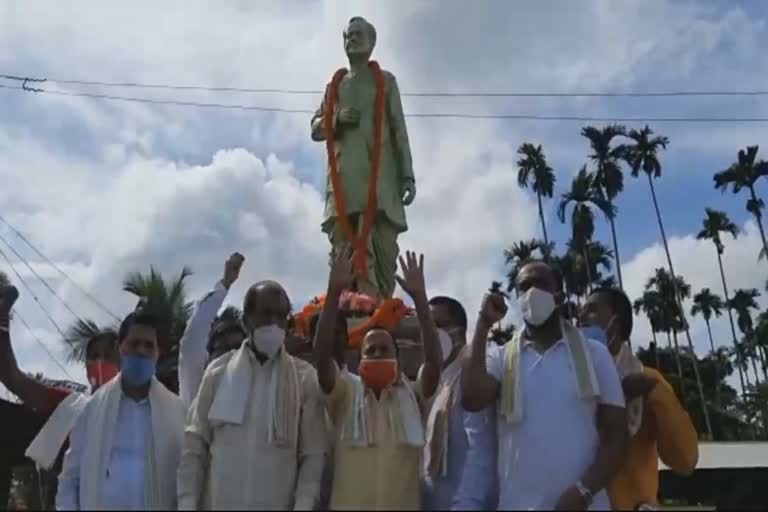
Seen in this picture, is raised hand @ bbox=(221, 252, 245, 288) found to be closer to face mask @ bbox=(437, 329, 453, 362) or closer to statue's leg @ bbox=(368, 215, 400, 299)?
face mask @ bbox=(437, 329, 453, 362)

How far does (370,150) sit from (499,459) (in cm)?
626

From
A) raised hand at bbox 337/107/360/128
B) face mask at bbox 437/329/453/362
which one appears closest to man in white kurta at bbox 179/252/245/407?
face mask at bbox 437/329/453/362

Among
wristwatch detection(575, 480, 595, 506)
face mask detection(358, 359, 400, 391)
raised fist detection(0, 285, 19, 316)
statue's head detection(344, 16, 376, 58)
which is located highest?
statue's head detection(344, 16, 376, 58)

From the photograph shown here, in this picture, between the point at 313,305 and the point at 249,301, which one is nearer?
the point at 249,301

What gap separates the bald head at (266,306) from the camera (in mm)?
4258

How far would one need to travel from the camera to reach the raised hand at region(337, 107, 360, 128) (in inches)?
391

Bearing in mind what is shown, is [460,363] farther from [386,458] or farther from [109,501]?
[109,501]

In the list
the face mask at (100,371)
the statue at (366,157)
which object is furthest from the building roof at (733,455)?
the face mask at (100,371)

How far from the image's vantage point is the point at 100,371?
5.35 metres

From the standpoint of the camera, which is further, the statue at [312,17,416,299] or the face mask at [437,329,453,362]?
the statue at [312,17,416,299]

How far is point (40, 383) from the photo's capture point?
507 centimetres

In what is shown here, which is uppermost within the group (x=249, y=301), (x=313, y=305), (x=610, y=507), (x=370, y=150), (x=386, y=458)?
(x=370, y=150)

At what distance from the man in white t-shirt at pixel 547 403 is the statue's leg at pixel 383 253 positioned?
213 inches

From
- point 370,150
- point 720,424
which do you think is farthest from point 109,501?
point 720,424
